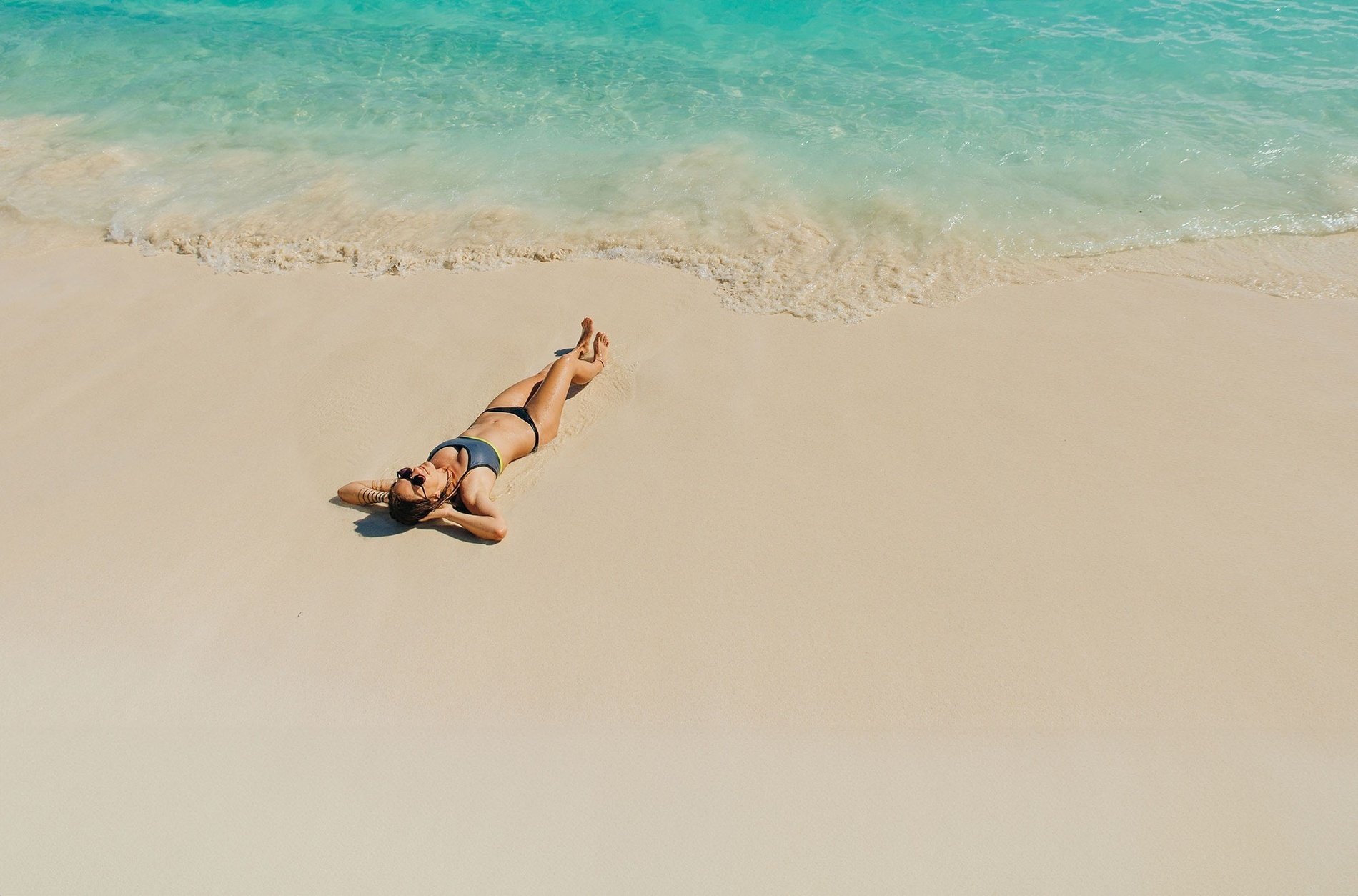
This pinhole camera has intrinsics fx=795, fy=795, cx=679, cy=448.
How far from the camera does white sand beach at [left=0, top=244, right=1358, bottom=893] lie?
116 inches

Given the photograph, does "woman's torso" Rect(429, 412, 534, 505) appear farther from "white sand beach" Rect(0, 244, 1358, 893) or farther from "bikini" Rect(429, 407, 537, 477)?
"white sand beach" Rect(0, 244, 1358, 893)

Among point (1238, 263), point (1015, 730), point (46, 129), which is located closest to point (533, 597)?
point (1015, 730)

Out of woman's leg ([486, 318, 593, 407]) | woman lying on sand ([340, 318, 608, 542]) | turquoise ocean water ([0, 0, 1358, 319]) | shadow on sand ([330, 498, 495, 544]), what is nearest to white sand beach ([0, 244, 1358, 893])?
shadow on sand ([330, 498, 495, 544])

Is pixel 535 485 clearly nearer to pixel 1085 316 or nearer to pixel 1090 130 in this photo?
pixel 1085 316

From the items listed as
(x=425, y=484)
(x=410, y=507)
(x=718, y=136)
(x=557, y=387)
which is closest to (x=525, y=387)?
(x=557, y=387)

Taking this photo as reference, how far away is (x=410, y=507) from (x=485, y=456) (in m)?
0.56

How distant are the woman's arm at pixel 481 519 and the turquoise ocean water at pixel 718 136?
2627 millimetres

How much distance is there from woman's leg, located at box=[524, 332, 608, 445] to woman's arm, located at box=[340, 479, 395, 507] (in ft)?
3.12

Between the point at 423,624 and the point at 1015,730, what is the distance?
2663 millimetres

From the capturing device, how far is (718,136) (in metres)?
8.12

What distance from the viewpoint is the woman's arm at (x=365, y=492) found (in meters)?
4.31

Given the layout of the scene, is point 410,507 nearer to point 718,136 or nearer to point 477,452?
point 477,452

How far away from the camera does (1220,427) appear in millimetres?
4582

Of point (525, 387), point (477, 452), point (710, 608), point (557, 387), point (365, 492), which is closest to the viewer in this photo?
point (710, 608)
